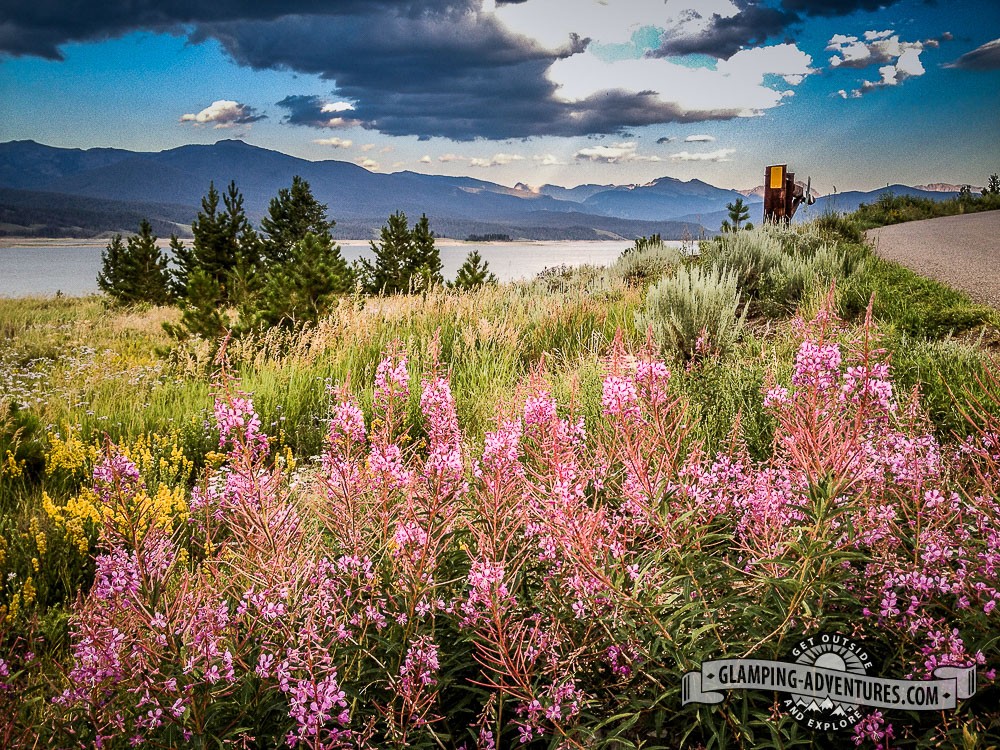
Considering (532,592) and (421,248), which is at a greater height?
(421,248)

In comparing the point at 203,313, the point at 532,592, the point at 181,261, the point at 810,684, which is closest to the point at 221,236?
the point at 181,261

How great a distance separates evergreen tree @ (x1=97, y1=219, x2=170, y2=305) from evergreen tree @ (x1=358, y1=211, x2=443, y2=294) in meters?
7.95

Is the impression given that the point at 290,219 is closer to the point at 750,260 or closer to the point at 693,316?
the point at 750,260

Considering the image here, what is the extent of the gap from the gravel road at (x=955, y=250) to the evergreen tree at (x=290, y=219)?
21.6 metres

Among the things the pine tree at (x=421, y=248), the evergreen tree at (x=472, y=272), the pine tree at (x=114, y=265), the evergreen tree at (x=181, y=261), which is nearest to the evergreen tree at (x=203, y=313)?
the evergreen tree at (x=472, y=272)

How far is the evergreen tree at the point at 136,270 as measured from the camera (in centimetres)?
2206

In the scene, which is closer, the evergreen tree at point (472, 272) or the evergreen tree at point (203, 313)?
the evergreen tree at point (203, 313)

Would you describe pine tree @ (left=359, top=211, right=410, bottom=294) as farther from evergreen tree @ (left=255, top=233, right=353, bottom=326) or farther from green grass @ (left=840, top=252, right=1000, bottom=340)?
green grass @ (left=840, top=252, right=1000, bottom=340)

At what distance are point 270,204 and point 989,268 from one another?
2610cm

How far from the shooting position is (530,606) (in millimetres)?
1842

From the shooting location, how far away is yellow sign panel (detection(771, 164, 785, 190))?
604 inches

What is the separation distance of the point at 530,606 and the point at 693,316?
527 cm

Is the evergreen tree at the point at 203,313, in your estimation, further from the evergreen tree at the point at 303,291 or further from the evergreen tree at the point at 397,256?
the evergreen tree at the point at 397,256

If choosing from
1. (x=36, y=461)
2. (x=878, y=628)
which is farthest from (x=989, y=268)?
(x=36, y=461)
